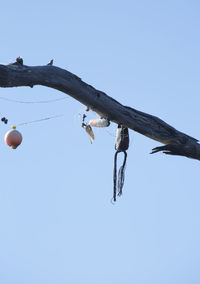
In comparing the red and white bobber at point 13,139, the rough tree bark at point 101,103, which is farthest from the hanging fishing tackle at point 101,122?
the red and white bobber at point 13,139

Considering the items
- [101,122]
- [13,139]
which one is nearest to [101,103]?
[101,122]

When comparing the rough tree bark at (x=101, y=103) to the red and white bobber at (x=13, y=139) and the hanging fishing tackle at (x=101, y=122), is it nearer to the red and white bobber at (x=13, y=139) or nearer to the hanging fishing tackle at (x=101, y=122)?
the hanging fishing tackle at (x=101, y=122)

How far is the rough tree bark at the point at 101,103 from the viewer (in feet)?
24.8

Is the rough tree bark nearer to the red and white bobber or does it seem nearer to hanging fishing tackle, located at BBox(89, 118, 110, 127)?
hanging fishing tackle, located at BBox(89, 118, 110, 127)

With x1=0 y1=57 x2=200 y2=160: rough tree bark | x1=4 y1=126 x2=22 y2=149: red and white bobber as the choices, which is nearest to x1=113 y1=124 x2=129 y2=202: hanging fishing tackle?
x1=0 y1=57 x2=200 y2=160: rough tree bark

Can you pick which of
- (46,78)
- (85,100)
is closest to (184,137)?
(85,100)

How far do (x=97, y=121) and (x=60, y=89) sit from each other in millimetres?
1273

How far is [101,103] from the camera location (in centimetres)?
852

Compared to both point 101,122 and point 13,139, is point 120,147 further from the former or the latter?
point 13,139

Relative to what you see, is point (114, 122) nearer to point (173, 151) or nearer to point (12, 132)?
point (173, 151)

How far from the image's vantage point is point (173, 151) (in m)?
9.27

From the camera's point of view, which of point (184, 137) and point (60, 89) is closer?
point (60, 89)

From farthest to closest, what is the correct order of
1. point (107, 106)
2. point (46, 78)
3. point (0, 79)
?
1. point (107, 106)
2. point (46, 78)
3. point (0, 79)

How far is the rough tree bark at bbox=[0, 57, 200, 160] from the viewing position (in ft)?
24.8
